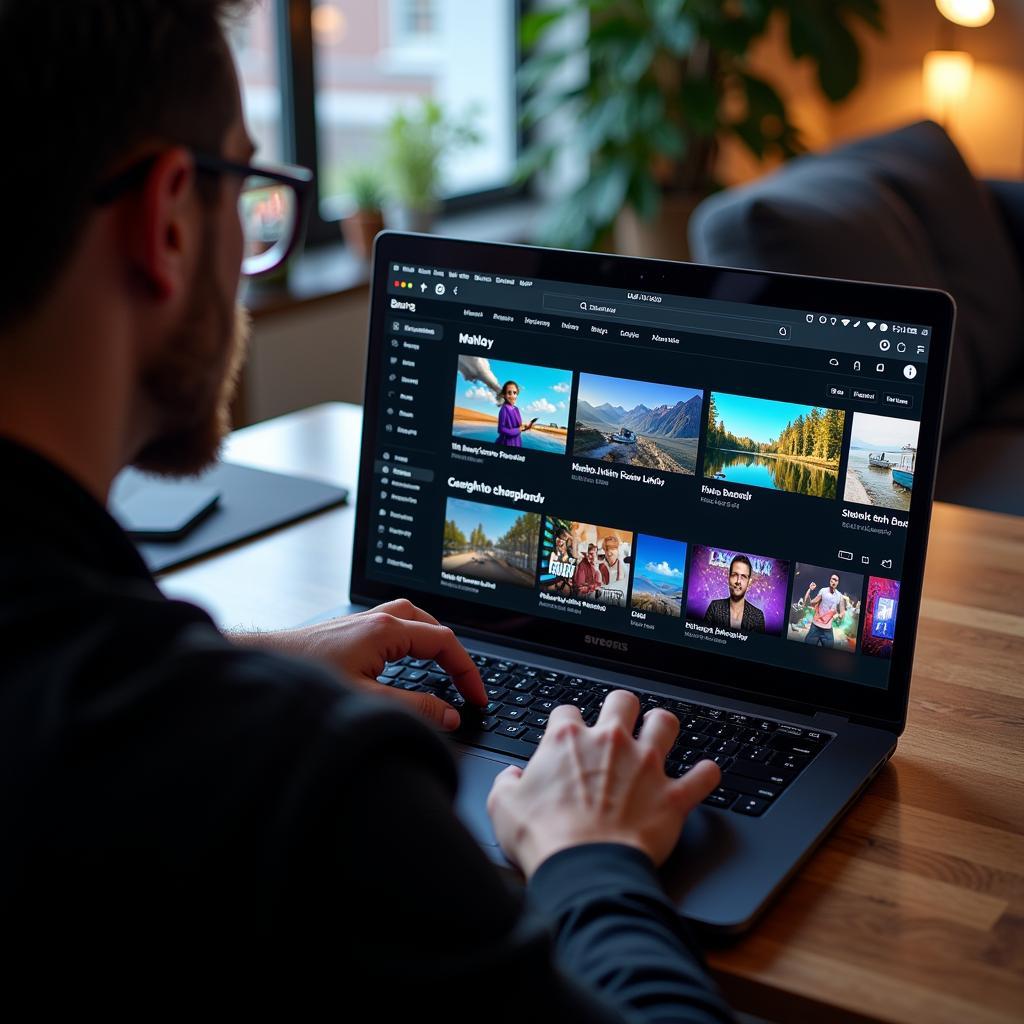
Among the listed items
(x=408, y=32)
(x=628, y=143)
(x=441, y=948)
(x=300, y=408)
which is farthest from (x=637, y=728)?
(x=408, y=32)

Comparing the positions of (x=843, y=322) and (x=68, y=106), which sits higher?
(x=68, y=106)

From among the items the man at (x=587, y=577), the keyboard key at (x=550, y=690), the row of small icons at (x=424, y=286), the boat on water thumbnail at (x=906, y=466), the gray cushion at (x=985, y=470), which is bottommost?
the gray cushion at (x=985, y=470)

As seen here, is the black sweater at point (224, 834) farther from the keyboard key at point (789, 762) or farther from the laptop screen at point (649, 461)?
the laptop screen at point (649, 461)

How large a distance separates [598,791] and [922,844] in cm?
→ 22

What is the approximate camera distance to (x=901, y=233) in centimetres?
247

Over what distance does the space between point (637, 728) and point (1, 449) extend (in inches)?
20.2

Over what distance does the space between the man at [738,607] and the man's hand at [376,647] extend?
191 mm

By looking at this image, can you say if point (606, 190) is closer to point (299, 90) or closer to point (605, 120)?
point (605, 120)

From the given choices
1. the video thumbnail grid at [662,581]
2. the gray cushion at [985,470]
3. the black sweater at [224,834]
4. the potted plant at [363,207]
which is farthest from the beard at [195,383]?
the potted plant at [363,207]

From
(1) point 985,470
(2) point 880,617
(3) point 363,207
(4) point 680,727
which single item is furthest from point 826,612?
(3) point 363,207

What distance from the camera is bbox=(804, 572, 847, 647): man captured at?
943 mm

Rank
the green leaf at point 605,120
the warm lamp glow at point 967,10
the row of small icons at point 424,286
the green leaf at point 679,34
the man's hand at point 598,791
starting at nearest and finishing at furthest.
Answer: the man's hand at point 598,791 → the row of small icons at point 424,286 → the green leaf at point 679,34 → the green leaf at point 605,120 → the warm lamp glow at point 967,10

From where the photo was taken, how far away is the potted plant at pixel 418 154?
10.6 ft

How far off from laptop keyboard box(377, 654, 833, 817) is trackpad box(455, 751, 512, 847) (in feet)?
0.06
